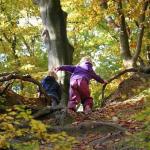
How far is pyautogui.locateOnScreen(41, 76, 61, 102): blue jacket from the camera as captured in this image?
11.1 meters

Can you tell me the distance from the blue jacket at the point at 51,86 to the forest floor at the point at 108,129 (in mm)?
1709

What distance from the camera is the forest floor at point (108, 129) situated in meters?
6.52

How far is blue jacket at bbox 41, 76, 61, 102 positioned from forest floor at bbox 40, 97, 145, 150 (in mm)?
1709

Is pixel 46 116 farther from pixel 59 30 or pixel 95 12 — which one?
pixel 95 12

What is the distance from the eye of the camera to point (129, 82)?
39.6ft

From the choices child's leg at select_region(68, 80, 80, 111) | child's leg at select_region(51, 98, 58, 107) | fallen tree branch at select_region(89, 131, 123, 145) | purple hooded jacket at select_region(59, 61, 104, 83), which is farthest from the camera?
child's leg at select_region(51, 98, 58, 107)

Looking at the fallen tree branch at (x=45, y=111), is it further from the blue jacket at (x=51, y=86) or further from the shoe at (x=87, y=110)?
the blue jacket at (x=51, y=86)

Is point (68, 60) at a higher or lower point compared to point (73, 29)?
lower

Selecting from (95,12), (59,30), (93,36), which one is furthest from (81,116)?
(93,36)

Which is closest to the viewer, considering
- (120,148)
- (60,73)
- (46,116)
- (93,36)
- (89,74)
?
(120,148)

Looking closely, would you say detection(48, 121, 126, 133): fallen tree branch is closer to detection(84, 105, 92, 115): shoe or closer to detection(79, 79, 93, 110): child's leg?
detection(84, 105, 92, 115): shoe

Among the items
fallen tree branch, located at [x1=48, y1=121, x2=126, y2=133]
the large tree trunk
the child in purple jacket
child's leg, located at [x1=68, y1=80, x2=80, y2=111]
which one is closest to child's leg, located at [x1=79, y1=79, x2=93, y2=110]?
the child in purple jacket

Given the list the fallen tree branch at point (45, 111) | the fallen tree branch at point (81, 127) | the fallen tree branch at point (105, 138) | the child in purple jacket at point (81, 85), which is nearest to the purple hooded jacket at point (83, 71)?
the child in purple jacket at point (81, 85)

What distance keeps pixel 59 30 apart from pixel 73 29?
1498 cm
